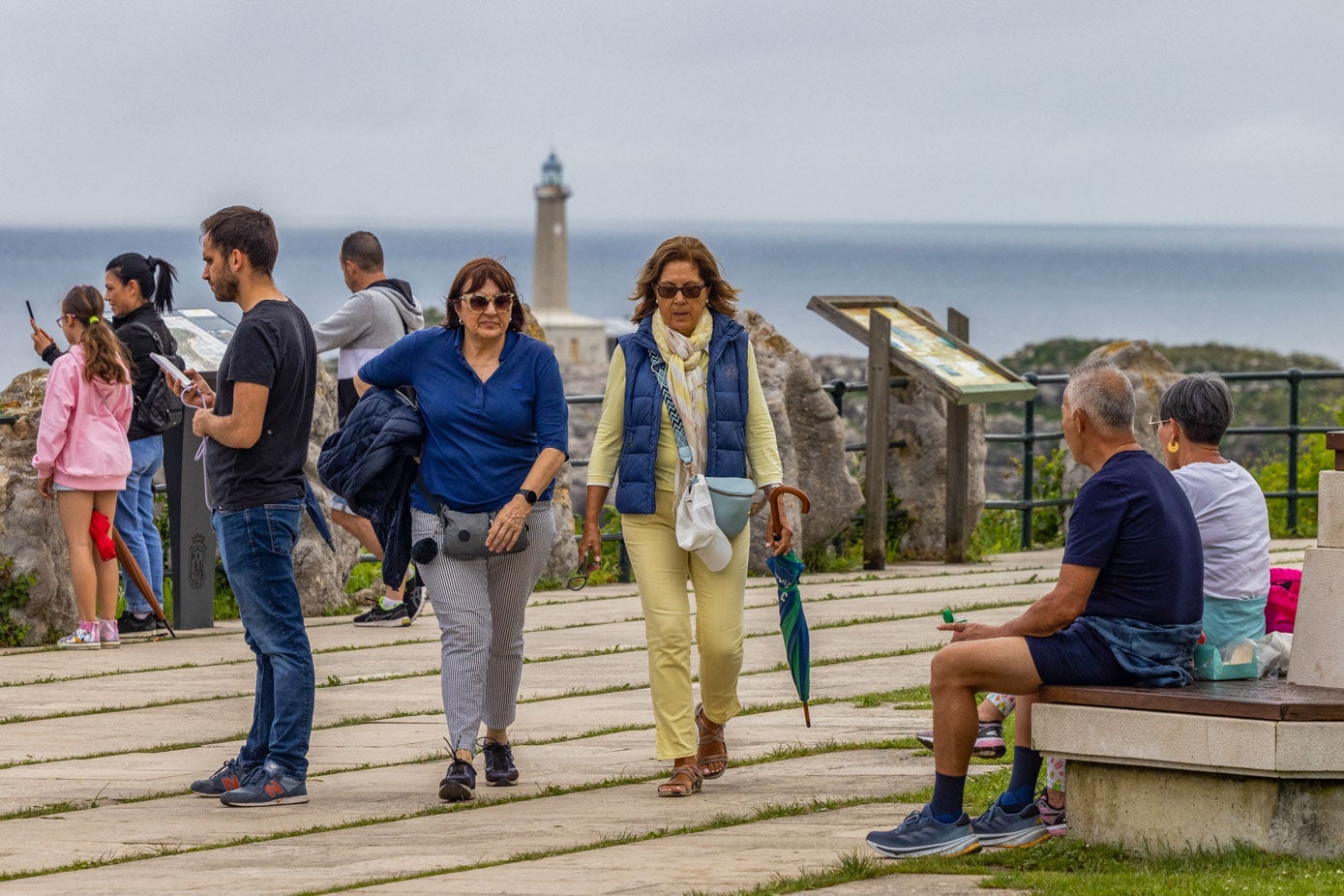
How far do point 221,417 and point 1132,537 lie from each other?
10.1ft

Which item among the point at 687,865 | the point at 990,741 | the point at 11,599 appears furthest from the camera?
the point at 11,599

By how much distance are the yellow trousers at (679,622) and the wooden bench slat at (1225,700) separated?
1543 mm

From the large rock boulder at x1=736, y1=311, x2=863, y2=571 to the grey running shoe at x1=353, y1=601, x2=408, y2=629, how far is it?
3.06 m

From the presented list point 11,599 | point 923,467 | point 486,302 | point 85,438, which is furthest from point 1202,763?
point 923,467

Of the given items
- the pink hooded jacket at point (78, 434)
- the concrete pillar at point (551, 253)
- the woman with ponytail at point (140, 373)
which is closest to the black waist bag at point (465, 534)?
the pink hooded jacket at point (78, 434)

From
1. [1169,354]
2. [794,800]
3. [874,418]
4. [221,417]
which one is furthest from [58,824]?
[1169,354]

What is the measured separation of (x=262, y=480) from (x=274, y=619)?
0.49 meters

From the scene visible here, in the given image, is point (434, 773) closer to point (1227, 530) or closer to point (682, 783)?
point (682, 783)

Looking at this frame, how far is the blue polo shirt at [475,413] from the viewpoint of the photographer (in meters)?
7.30

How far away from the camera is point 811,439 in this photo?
1402cm

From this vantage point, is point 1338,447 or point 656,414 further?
point 656,414

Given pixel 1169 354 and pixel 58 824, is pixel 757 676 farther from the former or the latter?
pixel 1169 354

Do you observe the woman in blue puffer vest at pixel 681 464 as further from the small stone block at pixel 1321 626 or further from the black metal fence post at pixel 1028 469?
the black metal fence post at pixel 1028 469

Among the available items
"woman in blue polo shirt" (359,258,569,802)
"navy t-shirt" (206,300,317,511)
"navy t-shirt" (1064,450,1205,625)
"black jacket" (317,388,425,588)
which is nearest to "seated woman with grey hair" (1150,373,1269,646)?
"navy t-shirt" (1064,450,1205,625)
